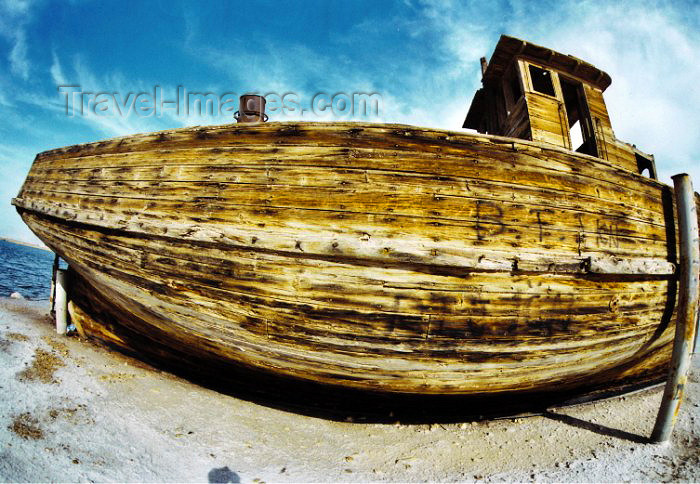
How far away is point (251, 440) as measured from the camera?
115 inches

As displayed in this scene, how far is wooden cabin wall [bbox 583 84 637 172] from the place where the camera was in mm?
5498

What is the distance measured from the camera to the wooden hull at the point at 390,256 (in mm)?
2709

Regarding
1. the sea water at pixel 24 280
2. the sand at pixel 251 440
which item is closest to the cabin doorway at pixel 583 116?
the sand at pixel 251 440

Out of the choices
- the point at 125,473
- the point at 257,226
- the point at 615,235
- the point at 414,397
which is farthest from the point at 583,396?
the point at 125,473

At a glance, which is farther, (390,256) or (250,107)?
(250,107)

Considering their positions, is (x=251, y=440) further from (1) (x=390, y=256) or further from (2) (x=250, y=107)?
(2) (x=250, y=107)

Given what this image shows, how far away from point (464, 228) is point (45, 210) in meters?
5.90

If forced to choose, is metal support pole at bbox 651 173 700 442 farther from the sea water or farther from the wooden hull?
the sea water

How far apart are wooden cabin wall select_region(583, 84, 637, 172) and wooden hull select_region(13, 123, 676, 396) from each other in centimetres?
277

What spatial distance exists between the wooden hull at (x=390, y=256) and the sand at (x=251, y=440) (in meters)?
0.65

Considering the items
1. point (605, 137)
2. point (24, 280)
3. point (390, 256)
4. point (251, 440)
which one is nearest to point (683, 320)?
point (390, 256)

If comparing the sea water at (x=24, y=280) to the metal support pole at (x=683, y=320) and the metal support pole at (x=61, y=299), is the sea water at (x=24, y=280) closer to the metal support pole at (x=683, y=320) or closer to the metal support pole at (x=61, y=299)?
the metal support pole at (x=61, y=299)

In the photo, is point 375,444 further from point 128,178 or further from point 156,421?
point 128,178

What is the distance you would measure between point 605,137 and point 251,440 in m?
7.58
